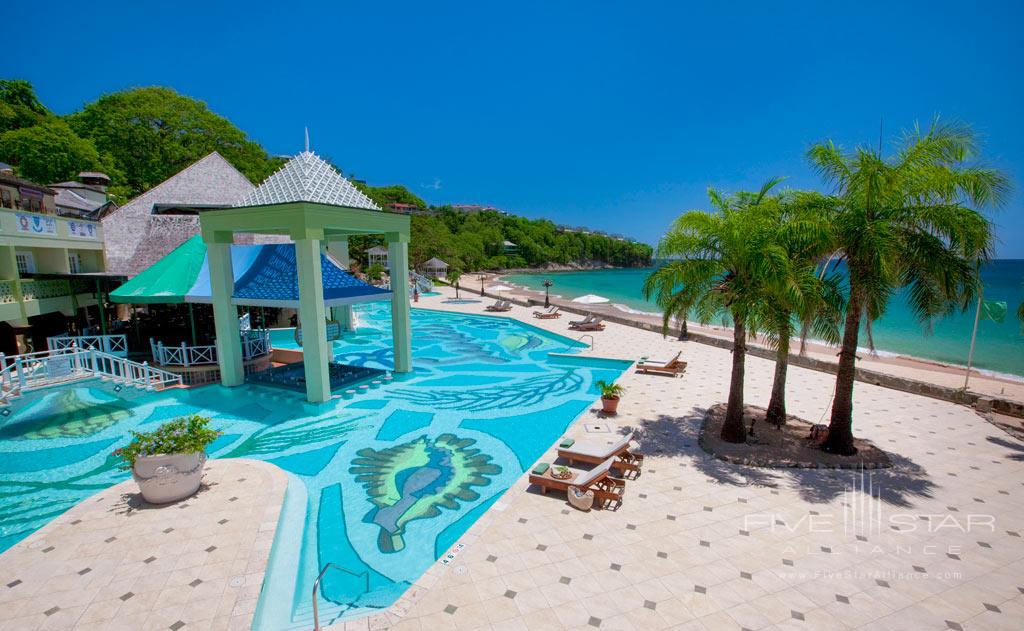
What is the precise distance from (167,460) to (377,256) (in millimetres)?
59356

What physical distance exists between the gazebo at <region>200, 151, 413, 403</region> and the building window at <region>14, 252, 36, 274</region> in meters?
9.69

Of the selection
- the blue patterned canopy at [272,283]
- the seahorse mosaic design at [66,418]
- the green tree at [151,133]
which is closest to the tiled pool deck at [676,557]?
the seahorse mosaic design at [66,418]

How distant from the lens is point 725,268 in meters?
10.2

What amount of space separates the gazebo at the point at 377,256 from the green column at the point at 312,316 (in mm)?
43680

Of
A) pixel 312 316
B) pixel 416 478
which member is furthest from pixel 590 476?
pixel 312 316

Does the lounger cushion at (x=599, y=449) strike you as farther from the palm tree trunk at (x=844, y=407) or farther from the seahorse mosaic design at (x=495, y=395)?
the seahorse mosaic design at (x=495, y=395)

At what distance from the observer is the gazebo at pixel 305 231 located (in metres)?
13.5

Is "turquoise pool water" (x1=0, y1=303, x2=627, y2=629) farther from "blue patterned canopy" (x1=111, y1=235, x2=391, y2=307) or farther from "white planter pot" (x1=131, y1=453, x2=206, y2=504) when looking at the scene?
"blue patterned canopy" (x1=111, y1=235, x2=391, y2=307)

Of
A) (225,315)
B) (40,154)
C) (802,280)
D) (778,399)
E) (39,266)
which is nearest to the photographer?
(802,280)

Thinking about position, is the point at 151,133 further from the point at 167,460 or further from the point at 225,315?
the point at 167,460

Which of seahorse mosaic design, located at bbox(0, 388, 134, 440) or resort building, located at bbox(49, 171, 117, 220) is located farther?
resort building, located at bbox(49, 171, 117, 220)

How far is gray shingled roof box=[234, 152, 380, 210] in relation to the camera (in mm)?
13961

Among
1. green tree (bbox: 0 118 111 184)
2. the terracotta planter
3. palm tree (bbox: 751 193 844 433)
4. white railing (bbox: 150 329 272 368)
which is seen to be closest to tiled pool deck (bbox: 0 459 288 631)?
the terracotta planter

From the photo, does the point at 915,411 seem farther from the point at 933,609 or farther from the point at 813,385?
the point at 933,609
